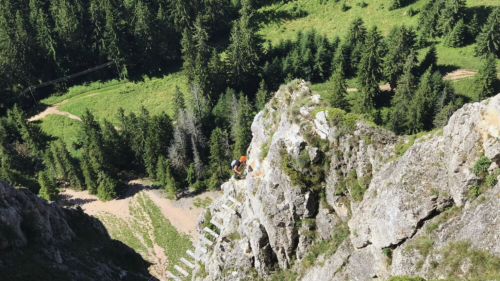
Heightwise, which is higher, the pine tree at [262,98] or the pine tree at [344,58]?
the pine tree at [344,58]

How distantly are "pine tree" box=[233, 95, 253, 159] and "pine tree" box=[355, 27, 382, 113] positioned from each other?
74.3ft

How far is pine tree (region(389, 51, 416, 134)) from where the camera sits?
230 feet

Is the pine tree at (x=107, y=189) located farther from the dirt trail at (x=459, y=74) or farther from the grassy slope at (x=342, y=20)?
the dirt trail at (x=459, y=74)

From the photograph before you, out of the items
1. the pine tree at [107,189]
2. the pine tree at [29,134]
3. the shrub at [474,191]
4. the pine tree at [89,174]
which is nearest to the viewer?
the shrub at [474,191]

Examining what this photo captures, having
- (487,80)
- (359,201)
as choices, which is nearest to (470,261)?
(359,201)

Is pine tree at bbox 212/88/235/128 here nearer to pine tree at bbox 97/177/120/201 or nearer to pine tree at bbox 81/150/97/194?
pine tree at bbox 97/177/120/201

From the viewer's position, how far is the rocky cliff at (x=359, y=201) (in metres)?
21.8

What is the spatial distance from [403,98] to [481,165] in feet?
178

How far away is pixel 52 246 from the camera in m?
33.4

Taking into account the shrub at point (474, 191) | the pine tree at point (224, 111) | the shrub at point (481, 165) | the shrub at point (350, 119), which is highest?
the shrub at point (350, 119)

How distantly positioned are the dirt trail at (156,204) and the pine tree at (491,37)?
205 ft

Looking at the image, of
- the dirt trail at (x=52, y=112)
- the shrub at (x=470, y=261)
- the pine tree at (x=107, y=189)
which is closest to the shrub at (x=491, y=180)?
the shrub at (x=470, y=261)

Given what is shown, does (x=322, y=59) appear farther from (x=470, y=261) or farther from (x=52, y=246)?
(x=470, y=261)

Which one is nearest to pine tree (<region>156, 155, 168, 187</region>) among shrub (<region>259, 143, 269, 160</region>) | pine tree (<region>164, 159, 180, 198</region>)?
pine tree (<region>164, 159, 180, 198</region>)
